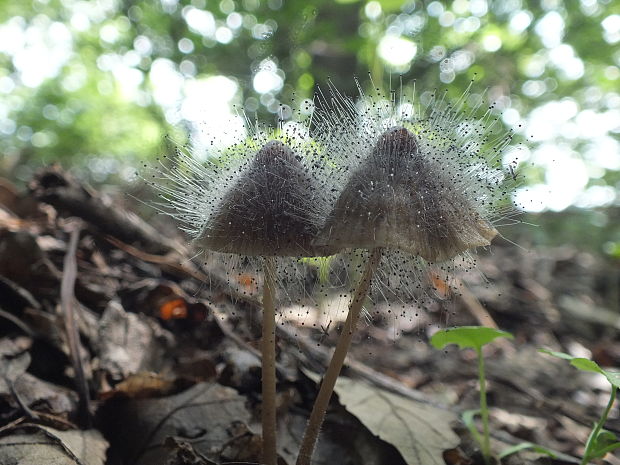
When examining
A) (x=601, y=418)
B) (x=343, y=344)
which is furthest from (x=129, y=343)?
(x=601, y=418)

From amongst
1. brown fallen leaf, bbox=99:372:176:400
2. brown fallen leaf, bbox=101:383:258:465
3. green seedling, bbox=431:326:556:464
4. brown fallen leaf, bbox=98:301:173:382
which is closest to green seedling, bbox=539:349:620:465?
green seedling, bbox=431:326:556:464

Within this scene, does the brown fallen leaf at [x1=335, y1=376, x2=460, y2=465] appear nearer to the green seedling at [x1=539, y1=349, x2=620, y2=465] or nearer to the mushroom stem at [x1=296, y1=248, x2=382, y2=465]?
the mushroom stem at [x1=296, y1=248, x2=382, y2=465]

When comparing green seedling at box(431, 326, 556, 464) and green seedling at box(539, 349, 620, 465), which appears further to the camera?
green seedling at box(431, 326, 556, 464)

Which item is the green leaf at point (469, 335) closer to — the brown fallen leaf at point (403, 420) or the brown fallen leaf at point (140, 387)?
the brown fallen leaf at point (403, 420)

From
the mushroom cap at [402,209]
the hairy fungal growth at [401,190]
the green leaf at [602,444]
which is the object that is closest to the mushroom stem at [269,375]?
the hairy fungal growth at [401,190]

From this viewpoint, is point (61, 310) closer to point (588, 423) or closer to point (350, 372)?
point (350, 372)

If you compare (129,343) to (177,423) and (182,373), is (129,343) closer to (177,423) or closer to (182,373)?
(182,373)
